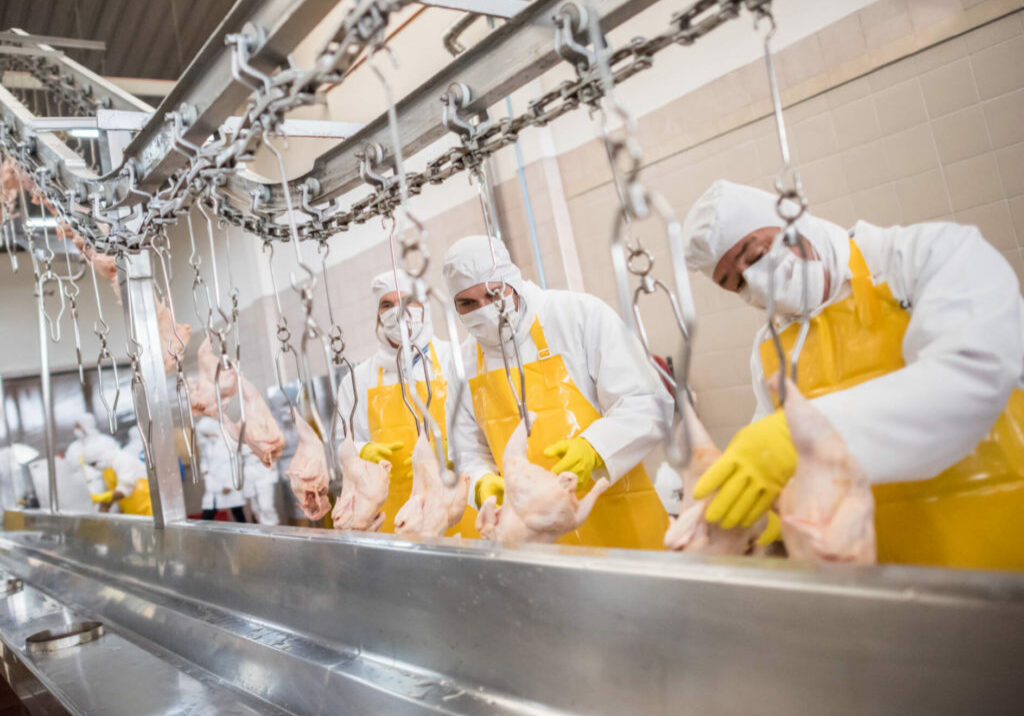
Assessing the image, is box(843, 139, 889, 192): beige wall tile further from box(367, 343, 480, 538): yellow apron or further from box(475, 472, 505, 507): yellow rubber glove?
box(475, 472, 505, 507): yellow rubber glove

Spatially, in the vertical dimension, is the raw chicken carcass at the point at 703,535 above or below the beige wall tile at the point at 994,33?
below

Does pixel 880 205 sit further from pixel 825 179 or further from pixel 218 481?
pixel 218 481

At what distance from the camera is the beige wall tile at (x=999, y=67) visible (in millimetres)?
2721

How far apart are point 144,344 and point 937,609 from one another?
2.32m

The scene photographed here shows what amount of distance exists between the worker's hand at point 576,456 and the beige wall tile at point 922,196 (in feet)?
6.75

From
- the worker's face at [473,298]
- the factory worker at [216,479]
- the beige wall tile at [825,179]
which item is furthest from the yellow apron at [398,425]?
the factory worker at [216,479]

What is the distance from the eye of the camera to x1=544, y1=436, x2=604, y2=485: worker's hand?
1783mm

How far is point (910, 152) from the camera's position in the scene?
3025 millimetres

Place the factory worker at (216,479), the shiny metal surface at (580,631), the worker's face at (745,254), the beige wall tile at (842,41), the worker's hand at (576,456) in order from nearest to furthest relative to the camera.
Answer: the shiny metal surface at (580,631), the worker's face at (745,254), the worker's hand at (576,456), the beige wall tile at (842,41), the factory worker at (216,479)

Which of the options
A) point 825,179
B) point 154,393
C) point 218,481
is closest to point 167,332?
point 154,393

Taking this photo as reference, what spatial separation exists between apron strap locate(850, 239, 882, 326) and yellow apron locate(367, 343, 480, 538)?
1383 mm

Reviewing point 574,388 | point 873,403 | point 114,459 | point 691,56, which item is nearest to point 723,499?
point 873,403

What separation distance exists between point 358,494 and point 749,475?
1.25 meters

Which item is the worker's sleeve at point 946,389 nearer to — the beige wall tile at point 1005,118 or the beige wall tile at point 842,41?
the beige wall tile at point 1005,118
